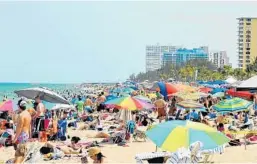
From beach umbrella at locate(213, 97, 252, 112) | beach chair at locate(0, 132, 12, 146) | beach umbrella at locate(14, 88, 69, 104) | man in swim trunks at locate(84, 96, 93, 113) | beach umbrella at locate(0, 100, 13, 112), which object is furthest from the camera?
man in swim trunks at locate(84, 96, 93, 113)

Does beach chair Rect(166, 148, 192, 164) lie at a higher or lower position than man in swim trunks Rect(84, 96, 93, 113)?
higher

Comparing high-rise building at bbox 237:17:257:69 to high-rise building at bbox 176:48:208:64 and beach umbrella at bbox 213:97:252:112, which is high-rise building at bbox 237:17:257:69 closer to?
high-rise building at bbox 176:48:208:64

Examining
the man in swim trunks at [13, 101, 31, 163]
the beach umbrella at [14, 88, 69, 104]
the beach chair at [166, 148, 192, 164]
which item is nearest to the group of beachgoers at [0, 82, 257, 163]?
the man in swim trunks at [13, 101, 31, 163]

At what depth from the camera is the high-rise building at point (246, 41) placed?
440 ft

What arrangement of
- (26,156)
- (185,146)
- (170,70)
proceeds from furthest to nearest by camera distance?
(170,70), (26,156), (185,146)

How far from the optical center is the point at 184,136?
21.4ft

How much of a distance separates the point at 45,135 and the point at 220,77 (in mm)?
75298

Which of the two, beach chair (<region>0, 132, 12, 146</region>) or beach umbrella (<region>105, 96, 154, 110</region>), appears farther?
beach umbrella (<region>105, 96, 154, 110</region>)

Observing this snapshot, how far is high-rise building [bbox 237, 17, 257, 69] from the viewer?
134 meters

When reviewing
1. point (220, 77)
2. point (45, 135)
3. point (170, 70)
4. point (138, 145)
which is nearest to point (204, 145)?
point (138, 145)

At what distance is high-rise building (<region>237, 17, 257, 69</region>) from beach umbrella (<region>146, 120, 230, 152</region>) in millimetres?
129830

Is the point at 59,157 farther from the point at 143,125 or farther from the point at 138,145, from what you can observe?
the point at 143,125

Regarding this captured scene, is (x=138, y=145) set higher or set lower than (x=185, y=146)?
lower

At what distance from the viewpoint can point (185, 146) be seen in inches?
251
